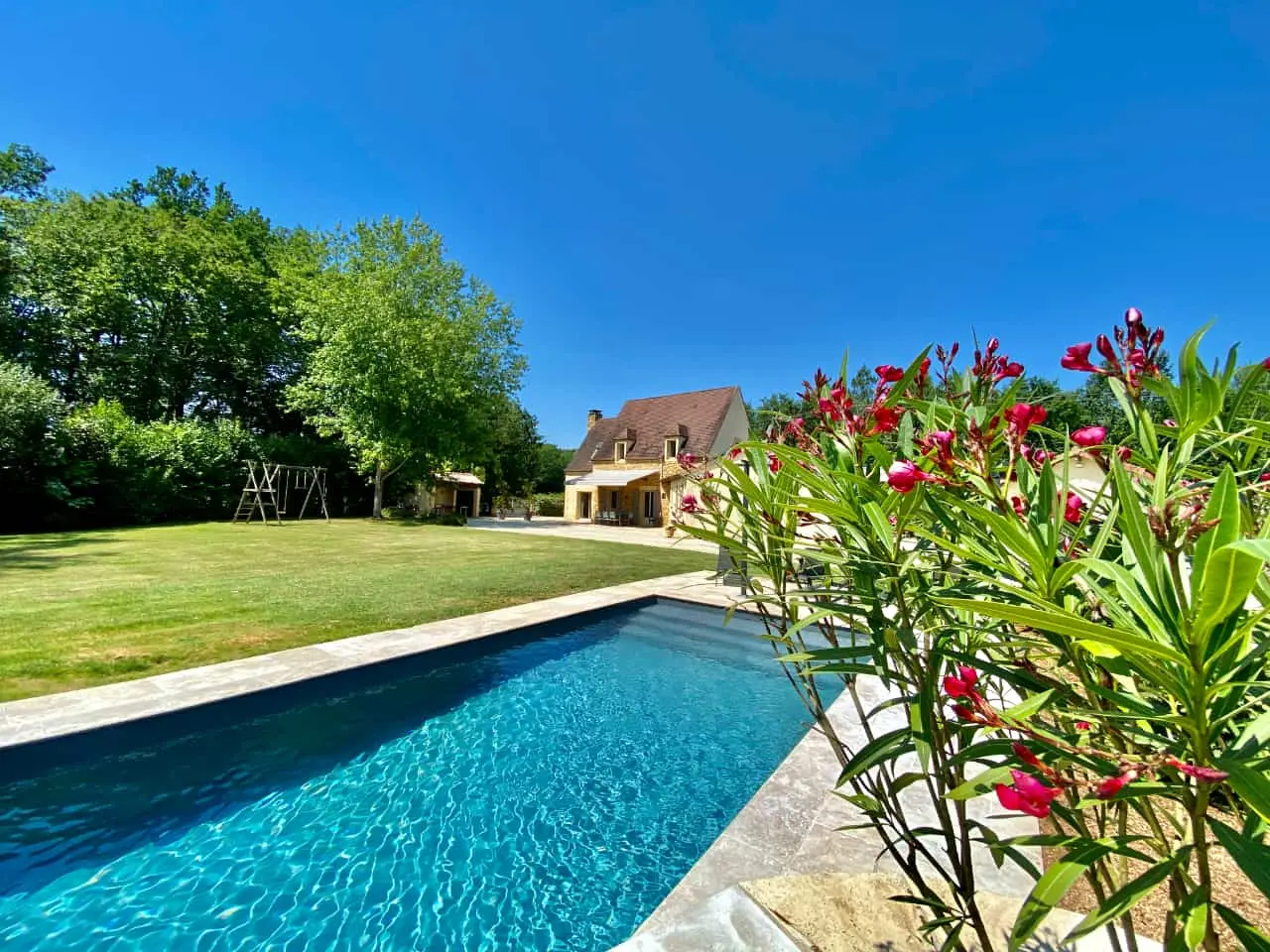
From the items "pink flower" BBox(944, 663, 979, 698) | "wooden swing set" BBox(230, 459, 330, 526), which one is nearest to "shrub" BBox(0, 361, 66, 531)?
"wooden swing set" BBox(230, 459, 330, 526)

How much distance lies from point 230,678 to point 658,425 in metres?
34.0

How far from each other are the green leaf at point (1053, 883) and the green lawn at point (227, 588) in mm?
8863

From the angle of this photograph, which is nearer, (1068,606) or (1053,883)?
(1053,883)

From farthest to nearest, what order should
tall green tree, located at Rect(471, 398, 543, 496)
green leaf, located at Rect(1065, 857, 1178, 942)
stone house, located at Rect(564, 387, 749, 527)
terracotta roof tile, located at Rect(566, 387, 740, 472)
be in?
tall green tree, located at Rect(471, 398, 543, 496), terracotta roof tile, located at Rect(566, 387, 740, 472), stone house, located at Rect(564, 387, 749, 527), green leaf, located at Rect(1065, 857, 1178, 942)

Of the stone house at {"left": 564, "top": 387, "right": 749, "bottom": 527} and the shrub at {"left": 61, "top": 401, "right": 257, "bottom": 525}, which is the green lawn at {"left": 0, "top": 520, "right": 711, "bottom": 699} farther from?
the stone house at {"left": 564, "top": 387, "right": 749, "bottom": 527}

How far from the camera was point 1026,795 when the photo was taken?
1.04m

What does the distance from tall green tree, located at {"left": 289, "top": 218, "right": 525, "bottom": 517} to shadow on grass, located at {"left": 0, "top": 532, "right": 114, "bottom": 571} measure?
1215 centimetres

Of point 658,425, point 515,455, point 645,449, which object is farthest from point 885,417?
point 515,455

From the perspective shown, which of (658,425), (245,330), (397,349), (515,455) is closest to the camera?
(397,349)

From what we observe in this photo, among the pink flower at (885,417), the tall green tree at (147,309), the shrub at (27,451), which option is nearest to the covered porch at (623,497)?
the tall green tree at (147,309)

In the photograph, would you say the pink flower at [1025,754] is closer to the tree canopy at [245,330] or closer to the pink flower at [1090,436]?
the pink flower at [1090,436]

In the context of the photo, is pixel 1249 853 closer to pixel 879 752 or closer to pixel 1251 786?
pixel 1251 786

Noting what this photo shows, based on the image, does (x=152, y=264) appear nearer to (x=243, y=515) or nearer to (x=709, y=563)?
(x=243, y=515)

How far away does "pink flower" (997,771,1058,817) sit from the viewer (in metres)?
1.02
